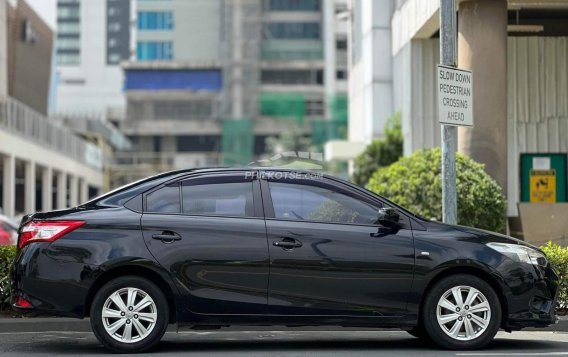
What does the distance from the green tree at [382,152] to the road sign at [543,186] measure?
255 inches

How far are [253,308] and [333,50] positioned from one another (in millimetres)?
102437

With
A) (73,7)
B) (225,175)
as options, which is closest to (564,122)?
(225,175)

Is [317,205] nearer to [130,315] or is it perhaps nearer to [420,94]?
[130,315]

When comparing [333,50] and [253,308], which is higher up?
[333,50]

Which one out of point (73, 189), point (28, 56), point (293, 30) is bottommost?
point (73, 189)

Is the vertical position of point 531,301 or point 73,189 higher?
point 73,189

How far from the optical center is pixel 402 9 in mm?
22094

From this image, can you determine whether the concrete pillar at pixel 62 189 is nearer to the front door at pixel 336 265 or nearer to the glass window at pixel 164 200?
the glass window at pixel 164 200

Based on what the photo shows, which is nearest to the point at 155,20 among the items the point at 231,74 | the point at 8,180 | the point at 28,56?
the point at 231,74

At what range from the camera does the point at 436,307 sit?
9328mm

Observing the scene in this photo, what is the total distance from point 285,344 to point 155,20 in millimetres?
104947

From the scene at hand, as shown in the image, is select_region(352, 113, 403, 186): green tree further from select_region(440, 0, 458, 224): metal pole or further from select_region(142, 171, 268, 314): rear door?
select_region(142, 171, 268, 314): rear door

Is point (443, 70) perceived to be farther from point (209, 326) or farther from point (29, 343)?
point (29, 343)

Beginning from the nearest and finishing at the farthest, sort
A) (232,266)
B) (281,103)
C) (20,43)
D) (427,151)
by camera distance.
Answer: (232,266)
(427,151)
(20,43)
(281,103)
